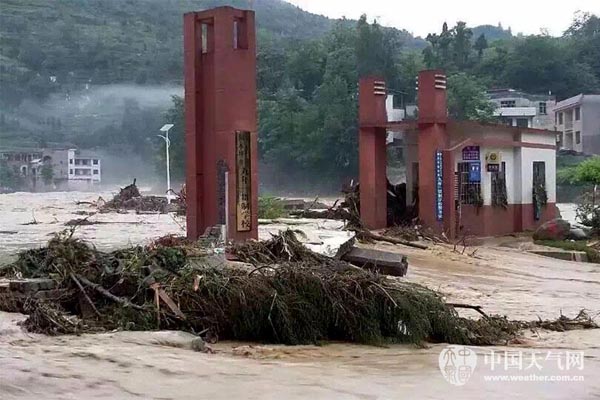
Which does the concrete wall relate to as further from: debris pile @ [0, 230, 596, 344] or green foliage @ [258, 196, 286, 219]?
debris pile @ [0, 230, 596, 344]

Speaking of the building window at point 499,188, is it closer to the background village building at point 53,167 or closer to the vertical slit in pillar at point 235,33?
the vertical slit in pillar at point 235,33

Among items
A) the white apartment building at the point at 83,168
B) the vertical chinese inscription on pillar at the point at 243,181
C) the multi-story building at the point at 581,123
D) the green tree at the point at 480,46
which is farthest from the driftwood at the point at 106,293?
the green tree at the point at 480,46

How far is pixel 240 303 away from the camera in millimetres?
9883

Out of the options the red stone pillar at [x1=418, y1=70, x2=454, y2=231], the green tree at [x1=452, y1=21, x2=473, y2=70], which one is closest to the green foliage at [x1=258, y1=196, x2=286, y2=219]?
the red stone pillar at [x1=418, y1=70, x2=454, y2=231]

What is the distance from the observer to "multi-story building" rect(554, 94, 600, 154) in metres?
71.8

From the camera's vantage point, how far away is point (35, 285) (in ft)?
34.1

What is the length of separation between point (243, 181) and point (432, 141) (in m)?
10.7

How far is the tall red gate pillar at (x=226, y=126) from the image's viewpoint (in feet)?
52.3

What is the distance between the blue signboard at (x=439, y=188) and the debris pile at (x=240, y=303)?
1473 centimetres

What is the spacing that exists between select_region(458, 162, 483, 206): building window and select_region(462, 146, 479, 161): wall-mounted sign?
0.57 ft

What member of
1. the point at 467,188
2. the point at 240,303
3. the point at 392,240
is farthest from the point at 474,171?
the point at 240,303

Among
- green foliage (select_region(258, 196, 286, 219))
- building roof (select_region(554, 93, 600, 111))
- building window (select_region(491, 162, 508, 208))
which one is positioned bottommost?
green foliage (select_region(258, 196, 286, 219))

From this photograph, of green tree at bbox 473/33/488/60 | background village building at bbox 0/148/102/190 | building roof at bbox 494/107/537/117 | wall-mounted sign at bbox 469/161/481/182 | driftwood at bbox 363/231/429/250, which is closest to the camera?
driftwood at bbox 363/231/429/250

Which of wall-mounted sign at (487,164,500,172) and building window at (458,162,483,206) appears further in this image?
wall-mounted sign at (487,164,500,172)
